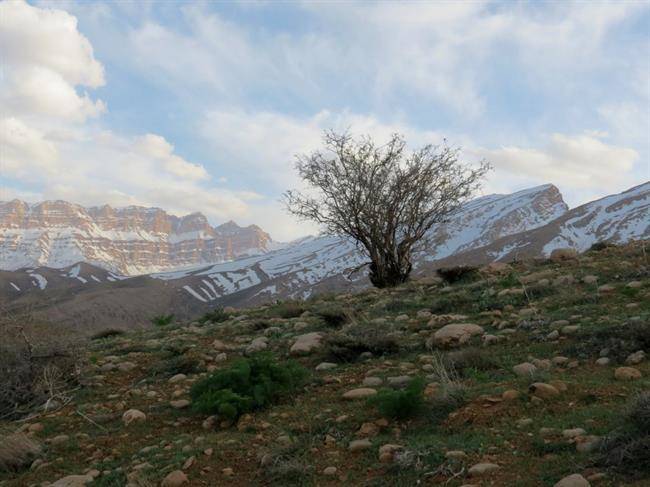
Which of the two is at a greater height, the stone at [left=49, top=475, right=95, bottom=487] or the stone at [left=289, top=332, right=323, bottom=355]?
the stone at [left=289, top=332, right=323, bottom=355]

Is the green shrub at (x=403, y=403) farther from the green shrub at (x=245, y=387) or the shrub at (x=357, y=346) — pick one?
the shrub at (x=357, y=346)

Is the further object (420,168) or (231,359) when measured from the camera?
(420,168)

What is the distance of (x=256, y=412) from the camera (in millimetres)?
6387

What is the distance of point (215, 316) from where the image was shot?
50.4ft

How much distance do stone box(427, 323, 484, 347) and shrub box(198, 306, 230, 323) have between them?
26.4ft

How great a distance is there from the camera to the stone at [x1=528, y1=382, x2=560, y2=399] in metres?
5.34

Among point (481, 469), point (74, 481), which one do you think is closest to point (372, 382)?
point (481, 469)

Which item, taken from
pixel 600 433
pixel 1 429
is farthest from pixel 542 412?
pixel 1 429

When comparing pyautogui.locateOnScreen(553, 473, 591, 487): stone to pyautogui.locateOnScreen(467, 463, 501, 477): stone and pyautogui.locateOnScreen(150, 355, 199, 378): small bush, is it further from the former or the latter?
pyautogui.locateOnScreen(150, 355, 199, 378): small bush

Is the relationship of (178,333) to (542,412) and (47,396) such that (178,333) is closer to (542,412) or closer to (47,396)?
(47,396)

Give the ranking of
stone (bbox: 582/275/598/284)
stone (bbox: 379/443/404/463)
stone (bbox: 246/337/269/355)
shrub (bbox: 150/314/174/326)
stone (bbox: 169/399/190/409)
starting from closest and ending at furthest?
1. stone (bbox: 379/443/404/463)
2. stone (bbox: 169/399/190/409)
3. stone (bbox: 246/337/269/355)
4. stone (bbox: 582/275/598/284)
5. shrub (bbox: 150/314/174/326)

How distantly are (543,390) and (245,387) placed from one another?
129 inches

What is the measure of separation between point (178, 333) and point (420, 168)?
11.5 meters

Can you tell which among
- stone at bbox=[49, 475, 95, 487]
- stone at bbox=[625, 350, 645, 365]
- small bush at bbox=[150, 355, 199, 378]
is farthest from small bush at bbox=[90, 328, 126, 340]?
stone at bbox=[625, 350, 645, 365]
